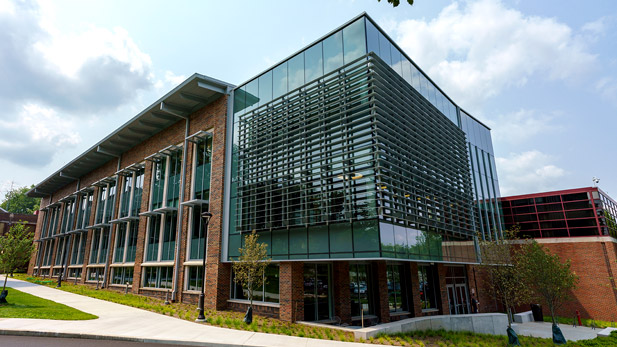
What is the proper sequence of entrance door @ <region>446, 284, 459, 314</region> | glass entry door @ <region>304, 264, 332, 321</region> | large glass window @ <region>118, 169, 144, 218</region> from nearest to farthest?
glass entry door @ <region>304, 264, 332, 321</region> < entrance door @ <region>446, 284, 459, 314</region> < large glass window @ <region>118, 169, 144, 218</region>

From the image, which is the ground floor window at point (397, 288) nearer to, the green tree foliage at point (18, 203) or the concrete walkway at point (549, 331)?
the concrete walkway at point (549, 331)

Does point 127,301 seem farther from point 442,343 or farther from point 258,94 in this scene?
point 442,343

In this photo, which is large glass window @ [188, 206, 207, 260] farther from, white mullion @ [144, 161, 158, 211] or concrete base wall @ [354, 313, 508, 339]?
concrete base wall @ [354, 313, 508, 339]

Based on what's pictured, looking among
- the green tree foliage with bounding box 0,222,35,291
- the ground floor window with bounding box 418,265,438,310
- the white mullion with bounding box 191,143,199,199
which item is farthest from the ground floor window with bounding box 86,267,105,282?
the ground floor window with bounding box 418,265,438,310

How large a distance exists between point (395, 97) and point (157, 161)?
66.2 feet

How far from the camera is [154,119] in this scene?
26500 mm

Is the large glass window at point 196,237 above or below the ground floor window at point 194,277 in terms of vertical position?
above

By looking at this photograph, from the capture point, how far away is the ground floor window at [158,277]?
75.4ft

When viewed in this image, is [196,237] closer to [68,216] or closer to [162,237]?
[162,237]

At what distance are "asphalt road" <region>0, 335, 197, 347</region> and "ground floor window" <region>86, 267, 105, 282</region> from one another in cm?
2241

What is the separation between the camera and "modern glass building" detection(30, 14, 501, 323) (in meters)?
15.3

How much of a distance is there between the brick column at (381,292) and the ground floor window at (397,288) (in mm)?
853

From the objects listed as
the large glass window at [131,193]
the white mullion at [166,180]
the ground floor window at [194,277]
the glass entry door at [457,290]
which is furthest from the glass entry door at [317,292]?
the large glass window at [131,193]

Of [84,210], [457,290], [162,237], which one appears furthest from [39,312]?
[84,210]
